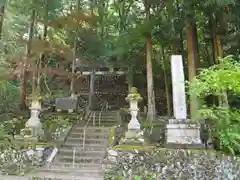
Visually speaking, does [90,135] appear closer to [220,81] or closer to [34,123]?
[34,123]

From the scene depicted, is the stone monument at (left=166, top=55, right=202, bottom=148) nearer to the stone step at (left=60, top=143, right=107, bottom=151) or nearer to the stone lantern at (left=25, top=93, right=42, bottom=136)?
the stone step at (left=60, top=143, right=107, bottom=151)

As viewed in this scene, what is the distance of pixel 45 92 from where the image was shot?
13008mm

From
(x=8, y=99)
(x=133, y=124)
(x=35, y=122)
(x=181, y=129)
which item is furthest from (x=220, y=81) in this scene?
(x=8, y=99)

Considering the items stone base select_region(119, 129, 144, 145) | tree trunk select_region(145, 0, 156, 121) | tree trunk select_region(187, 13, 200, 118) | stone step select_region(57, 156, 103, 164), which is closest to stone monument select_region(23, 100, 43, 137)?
stone step select_region(57, 156, 103, 164)

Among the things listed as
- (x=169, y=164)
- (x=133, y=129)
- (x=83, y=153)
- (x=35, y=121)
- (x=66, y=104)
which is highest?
(x=66, y=104)

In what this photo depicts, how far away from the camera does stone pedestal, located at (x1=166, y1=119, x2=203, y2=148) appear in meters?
6.47

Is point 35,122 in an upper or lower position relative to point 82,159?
upper

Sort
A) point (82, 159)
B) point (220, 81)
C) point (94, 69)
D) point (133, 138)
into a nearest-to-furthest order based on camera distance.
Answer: point (220, 81), point (133, 138), point (82, 159), point (94, 69)

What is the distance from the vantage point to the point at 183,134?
6578mm

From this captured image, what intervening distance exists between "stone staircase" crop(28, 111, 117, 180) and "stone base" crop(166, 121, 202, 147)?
2.02 metres

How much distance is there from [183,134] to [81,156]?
3035 millimetres

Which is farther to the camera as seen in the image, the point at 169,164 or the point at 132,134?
the point at 132,134

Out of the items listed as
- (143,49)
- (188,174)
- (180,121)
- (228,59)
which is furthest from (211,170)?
(143,49)

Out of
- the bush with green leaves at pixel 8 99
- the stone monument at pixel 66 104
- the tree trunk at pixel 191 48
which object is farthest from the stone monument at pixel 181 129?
the bush with green leaves at pixel 8 99
